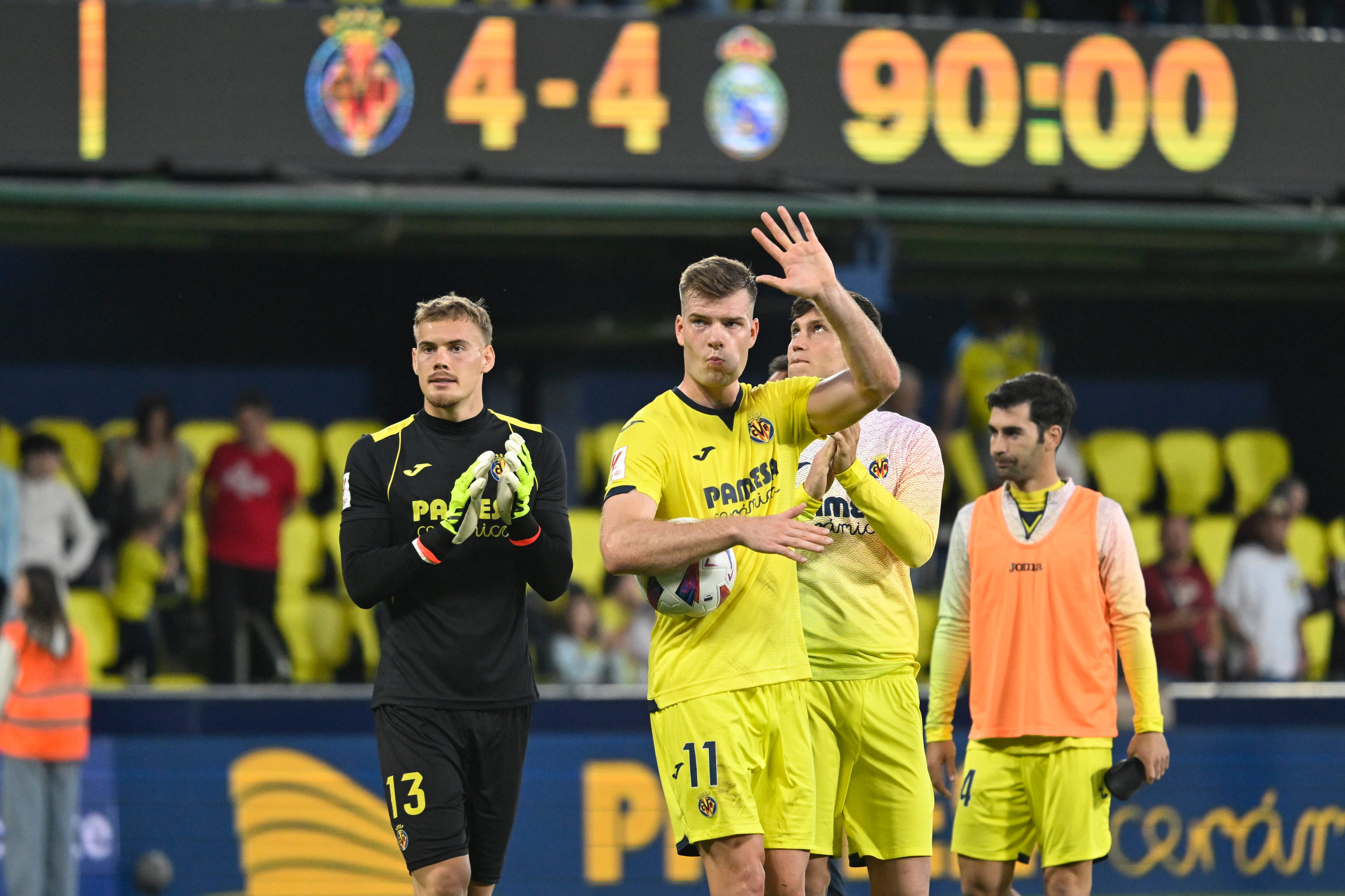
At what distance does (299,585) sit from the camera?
12.1 metres

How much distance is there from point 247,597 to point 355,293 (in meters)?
4.01

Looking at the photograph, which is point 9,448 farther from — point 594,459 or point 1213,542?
point 1213,542

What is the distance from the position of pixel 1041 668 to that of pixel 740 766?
71.0 inches

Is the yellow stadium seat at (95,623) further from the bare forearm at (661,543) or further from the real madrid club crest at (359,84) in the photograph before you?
the bare forearm at (661,543)

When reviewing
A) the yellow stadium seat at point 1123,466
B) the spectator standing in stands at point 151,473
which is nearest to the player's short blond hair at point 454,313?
the spectator standing in stands at point 151,473

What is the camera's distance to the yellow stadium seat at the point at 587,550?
12.5m

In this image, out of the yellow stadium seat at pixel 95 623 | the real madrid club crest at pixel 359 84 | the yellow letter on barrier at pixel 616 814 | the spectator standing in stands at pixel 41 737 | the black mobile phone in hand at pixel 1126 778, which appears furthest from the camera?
the yellow stadium seat at pixel 95 623

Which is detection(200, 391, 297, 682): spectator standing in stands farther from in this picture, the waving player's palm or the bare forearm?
the waving player's palm

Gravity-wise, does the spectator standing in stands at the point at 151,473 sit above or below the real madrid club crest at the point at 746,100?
below

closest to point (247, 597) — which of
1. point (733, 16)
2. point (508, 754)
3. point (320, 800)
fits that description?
point (320, 800)

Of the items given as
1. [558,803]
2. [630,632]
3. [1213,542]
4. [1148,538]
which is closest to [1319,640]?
[1213,542]

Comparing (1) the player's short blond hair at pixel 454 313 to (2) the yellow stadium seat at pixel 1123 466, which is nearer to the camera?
(1) the player's short blond hair at pixel 454 313

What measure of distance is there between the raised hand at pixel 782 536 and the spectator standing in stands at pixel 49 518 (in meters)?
7.01

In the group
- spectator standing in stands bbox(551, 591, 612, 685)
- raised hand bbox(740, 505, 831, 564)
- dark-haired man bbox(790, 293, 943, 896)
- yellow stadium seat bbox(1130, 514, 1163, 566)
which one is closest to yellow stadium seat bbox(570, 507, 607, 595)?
spectator standing in stands bbox(551, 591, 612, 685)
